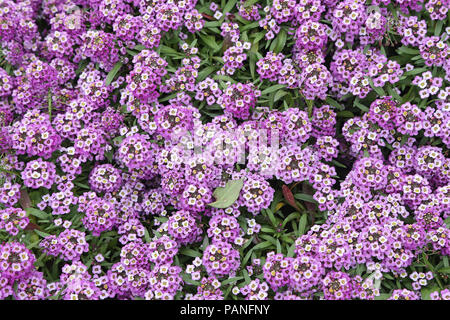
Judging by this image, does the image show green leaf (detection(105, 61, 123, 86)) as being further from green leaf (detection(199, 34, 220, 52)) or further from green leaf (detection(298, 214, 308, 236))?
green leaf (detection(298, 214, 308, 236))

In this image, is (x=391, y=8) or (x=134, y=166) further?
(x=391, y=8)

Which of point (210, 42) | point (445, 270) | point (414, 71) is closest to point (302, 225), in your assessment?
point (445, 270)

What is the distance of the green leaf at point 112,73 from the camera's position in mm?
5098

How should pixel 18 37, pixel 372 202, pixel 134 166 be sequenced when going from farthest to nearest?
pixel 18 37 → pixel 134 166 → pixel 372 202

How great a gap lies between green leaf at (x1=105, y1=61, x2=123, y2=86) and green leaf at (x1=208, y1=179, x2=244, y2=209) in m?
1.70

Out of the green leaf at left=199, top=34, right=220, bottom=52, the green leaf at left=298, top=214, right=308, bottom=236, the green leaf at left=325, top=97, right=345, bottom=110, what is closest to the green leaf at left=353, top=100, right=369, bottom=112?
the green leaf at left=325, top=97, right=345, bottom=110

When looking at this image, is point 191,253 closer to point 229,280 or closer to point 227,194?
point 229,280

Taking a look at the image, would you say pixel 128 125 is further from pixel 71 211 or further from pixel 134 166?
pixel 71 211

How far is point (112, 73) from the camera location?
512 centimetres

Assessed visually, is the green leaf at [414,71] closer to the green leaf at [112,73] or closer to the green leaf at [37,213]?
the green leaf at [112,73]
